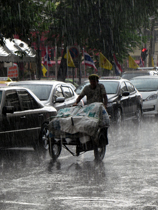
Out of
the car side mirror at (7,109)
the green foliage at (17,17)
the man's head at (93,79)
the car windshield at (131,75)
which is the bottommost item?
the car windshield at (131,75)

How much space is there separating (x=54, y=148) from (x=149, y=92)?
11886 mm

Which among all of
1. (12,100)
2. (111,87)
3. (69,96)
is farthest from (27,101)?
(111,87)

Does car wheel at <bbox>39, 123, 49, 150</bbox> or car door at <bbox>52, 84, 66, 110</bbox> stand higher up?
car door at <bbox>52, 84, 66, 110</bbox>

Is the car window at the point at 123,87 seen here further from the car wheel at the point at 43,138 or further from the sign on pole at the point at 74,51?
the car wheel at the point at 43,138

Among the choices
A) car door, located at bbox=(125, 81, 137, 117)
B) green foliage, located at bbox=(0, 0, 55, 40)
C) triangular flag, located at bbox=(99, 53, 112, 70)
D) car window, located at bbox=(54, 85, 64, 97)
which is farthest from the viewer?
triangular flag, located at bbox=(99, 53, 112, 70)

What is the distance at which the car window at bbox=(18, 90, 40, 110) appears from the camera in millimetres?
10320

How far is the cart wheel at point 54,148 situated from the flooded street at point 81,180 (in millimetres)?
124

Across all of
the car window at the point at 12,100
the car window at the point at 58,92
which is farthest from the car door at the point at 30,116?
the car window at the point at 58,92

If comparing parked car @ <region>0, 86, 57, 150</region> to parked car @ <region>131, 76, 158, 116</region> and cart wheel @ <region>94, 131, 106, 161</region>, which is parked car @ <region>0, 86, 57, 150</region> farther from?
parked car @ <region>131, 76, 158, 116</region>

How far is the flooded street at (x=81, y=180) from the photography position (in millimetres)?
6117

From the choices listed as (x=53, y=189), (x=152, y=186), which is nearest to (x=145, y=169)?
(x=152, y=186)

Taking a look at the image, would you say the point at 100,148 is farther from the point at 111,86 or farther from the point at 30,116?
the point at 111,86

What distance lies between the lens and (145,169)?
847cm

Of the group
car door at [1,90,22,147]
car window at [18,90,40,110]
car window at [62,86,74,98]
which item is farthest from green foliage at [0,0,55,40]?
car door at [1,90,22,147]
